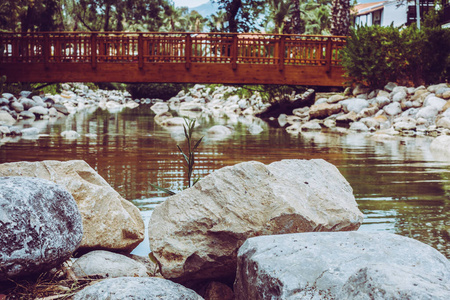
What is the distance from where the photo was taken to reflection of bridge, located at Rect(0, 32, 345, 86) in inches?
725

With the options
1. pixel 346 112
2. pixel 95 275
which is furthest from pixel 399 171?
pixel 346 112

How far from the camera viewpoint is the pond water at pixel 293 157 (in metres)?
5.03

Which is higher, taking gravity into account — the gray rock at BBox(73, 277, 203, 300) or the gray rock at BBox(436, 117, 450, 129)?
the gray rock at BBox(436, 117, 450, 129)

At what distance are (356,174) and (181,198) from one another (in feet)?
14.7

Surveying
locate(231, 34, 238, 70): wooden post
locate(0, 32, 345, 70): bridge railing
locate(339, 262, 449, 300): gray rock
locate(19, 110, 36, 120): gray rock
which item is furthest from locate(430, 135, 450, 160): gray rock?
locate(19, 110, 36, 120): gray rock

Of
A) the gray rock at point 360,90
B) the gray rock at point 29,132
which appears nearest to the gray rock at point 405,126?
the gray rock at point 360,90

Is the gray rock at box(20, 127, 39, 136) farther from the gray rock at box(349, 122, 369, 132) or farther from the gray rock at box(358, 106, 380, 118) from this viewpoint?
the gray rock at box(358, 106, 380, 118)

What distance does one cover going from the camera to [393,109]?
15.7m

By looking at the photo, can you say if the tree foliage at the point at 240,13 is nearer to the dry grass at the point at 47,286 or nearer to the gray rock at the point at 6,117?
the gray rock at the point at 6,117

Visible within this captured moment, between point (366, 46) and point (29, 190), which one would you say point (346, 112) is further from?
point (29, 190)

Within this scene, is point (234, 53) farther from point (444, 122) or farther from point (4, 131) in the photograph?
point (4, 131)

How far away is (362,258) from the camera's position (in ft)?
7.59

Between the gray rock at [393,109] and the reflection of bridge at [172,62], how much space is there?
134 inches

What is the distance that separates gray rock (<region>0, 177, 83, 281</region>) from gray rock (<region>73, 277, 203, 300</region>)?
0.33 metres
